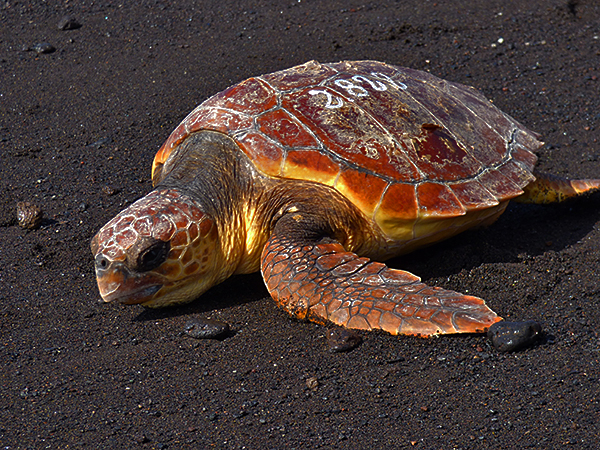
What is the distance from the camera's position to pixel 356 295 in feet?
9.20

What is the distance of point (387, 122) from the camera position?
134 inches

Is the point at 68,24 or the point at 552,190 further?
the point at 68,24

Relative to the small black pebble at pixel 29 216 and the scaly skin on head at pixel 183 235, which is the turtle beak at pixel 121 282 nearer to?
the scaly skin on head at pixel 183 235

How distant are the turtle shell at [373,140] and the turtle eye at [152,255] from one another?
0.67 metres

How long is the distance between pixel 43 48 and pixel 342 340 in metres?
4.55

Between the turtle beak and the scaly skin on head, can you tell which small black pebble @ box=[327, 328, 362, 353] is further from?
the turtle beak

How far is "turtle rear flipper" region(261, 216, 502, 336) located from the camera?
2662 millimetres

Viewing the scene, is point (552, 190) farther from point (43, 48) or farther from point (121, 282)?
point (43, 48)

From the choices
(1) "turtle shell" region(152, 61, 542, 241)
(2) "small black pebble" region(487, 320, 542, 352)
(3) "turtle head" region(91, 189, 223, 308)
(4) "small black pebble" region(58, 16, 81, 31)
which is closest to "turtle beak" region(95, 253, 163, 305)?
(3) "turtle head" region(91, 189, 223, 308)

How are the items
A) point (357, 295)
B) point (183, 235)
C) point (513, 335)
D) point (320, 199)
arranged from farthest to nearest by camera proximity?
point (320, 199)
point (183, 235)
point (357, 295)
point (513, 335)

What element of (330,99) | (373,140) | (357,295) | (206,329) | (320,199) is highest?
(330,99)

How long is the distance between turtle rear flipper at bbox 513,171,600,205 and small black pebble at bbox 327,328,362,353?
6.26ft

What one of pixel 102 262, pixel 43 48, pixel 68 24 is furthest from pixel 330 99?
pixel 68 24

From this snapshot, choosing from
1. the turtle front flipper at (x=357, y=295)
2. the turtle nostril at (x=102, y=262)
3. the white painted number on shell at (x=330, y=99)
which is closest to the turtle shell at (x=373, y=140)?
the white painted number on shell at (x=330, y=99)
